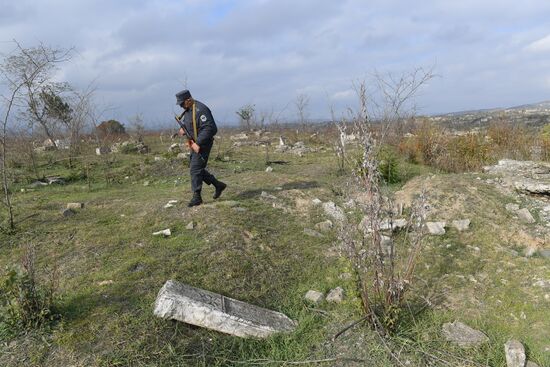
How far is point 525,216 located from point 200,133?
4.24 metres

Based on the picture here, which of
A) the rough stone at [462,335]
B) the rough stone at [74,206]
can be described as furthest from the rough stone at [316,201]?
the rough stone at [74,206]

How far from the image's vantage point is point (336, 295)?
12.0ft

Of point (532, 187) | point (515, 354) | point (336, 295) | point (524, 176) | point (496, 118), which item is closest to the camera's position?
point (515, 354)

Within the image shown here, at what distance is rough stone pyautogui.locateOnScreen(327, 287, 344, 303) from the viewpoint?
3604 millimetres

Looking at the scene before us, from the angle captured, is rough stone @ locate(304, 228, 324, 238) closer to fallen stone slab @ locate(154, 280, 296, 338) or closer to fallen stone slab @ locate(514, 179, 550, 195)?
fallen stone slab @ locate(154, 280, 296, 338)

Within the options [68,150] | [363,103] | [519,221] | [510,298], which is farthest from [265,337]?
[68,150]

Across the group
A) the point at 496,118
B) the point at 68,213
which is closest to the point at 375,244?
the point at 68,213

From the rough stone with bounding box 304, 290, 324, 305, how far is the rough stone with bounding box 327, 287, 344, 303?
7 centimetres

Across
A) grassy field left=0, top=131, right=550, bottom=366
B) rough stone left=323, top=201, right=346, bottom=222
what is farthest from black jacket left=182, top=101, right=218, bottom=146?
rough stone left=323, top=201, right=346, bottom=222

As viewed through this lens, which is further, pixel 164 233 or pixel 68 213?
pixel 68 213

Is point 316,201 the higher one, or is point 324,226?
point 316,201

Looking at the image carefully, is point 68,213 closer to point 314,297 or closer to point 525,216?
point 314,297

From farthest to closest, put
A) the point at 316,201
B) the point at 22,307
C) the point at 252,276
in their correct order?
the point at 316,201, the point at 252,276, the point at 22,307

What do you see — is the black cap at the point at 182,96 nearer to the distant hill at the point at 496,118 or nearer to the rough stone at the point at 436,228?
the rough stone at the point at 436,228
